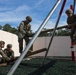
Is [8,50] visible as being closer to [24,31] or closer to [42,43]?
[24,31]

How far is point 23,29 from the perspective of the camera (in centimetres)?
714

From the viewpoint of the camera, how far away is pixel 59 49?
2417cm

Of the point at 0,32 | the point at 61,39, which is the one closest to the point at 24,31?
the point at 0,32

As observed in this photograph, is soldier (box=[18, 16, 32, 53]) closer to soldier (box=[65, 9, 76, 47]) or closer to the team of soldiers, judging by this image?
the team of soldiers

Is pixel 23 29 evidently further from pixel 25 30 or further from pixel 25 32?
pixel 25 32

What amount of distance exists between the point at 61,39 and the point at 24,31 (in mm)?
17240

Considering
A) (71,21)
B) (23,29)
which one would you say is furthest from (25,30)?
(71,21)

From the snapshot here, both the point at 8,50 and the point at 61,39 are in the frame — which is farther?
the point at 61,39

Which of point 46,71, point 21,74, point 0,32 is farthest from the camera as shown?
point 0,32

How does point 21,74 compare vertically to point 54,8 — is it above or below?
below

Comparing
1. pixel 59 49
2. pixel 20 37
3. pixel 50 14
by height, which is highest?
pixel 50 14

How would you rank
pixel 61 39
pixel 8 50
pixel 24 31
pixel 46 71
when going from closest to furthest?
pixel 46 71 → pixel 24 31 → pixel 8 50 → pixel 61 39

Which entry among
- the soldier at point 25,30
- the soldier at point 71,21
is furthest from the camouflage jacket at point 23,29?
the soldier at point 71,21

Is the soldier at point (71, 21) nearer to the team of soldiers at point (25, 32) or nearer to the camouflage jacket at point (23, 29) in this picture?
the team of soldiers at point (25, 32)
